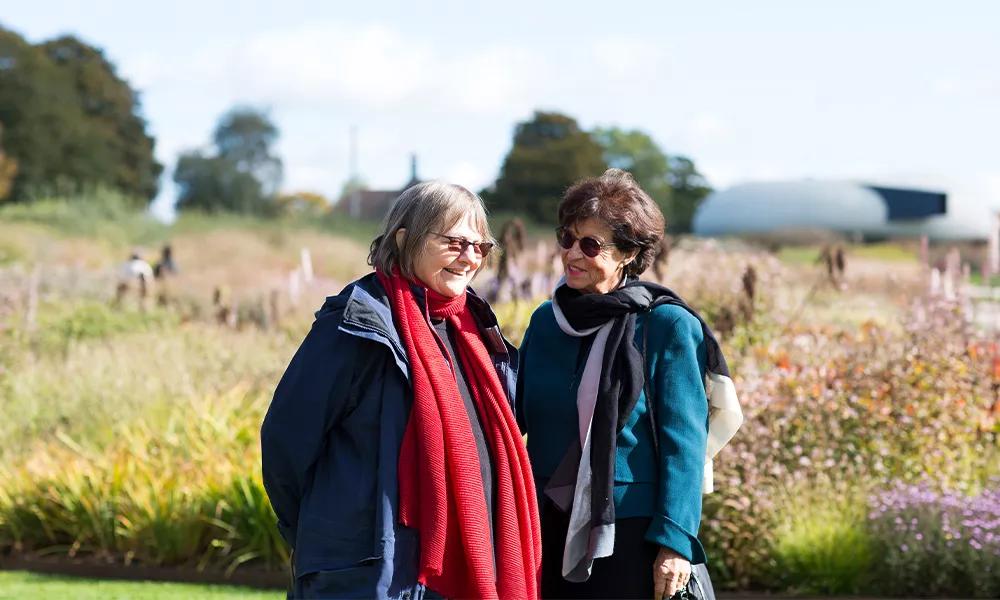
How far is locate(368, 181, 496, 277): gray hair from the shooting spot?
3.17m

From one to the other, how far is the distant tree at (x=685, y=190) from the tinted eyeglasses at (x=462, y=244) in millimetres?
71898

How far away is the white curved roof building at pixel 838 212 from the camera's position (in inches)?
2650

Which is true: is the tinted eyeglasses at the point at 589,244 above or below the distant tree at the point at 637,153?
below

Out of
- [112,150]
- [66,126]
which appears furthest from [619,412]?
[112,150]

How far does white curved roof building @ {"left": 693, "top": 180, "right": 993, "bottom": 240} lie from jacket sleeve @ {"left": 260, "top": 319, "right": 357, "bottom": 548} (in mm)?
66161

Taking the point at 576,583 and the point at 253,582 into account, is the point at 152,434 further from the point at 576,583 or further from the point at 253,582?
the point at 576,583

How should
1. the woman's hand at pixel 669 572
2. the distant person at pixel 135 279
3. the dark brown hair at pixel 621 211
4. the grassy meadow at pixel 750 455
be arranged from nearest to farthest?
the woman's hand at pixel 669 572
the dark brown hair at pixel 621 211
the grassy meadow at pixel 750 455
the distant person at pixel 135 279

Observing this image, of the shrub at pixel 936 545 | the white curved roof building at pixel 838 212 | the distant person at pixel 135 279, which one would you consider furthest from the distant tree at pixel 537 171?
the shrub at pixel 936 545

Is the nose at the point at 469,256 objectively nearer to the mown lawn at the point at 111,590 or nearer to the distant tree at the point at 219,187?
the mown lawn at the point at 111,590

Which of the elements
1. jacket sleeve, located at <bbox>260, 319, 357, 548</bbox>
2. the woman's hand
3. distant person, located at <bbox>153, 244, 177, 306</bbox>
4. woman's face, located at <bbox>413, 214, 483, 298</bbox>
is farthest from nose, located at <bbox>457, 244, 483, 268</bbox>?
distant person, located at <bbox>153, 244, 177, 306</bbox>

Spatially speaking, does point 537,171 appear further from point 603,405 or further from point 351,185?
point 603,405

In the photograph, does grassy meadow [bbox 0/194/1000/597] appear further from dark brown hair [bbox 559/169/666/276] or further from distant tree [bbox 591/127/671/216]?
distant tree [bbox 591/127/671/216]

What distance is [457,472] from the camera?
3.09 metres

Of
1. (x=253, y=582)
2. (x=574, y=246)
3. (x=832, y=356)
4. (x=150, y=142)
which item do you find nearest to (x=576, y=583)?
(x=574, y=246)
